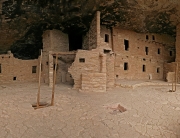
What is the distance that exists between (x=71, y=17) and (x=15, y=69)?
623cm

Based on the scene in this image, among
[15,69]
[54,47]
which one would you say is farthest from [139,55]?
[15,69]

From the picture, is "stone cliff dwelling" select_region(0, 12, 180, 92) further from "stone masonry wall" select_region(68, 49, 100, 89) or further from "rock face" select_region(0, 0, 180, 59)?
"rock face" select_region(0, 0, 180, 59)

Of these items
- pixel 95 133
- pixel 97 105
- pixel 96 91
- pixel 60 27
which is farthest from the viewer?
pixel 60 27

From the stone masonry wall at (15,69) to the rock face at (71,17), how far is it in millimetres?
2369

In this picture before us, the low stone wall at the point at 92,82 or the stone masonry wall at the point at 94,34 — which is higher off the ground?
the stone masonry wall at the point at 94,34

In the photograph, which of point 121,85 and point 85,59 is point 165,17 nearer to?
point 121,85

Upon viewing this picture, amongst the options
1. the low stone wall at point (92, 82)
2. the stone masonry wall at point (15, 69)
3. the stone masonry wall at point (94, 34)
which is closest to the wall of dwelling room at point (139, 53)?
the stone masonry wall at point (94, 34)

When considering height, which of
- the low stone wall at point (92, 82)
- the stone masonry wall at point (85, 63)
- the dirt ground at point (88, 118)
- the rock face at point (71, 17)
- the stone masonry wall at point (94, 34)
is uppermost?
the rock face at point (71, 17)

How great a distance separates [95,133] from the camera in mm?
6195

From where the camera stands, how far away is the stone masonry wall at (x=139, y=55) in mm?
15938

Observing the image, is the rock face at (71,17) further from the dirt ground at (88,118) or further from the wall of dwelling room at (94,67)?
the dirt ground at (88,118)

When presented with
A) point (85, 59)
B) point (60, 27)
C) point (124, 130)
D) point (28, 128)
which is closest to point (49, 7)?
point (60, 27)

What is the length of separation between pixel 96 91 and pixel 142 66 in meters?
8.34

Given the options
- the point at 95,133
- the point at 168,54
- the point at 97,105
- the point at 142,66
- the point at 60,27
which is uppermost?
the point at 60,27
